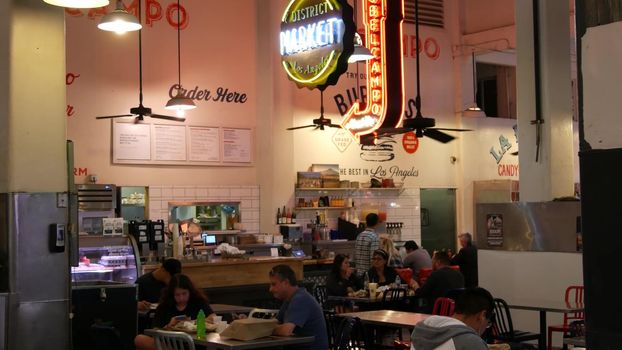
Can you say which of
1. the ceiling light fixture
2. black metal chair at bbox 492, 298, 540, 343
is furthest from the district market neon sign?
black metal chair at bbox 492, 298, 540, 343

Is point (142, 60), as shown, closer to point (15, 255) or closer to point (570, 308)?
point (15, 255)

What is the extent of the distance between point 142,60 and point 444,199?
733 centimetres

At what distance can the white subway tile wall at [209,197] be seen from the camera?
563 inches

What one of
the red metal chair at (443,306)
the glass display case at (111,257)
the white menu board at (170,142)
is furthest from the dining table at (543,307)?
the white menu board at (170,142)

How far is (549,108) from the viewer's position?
1080cm

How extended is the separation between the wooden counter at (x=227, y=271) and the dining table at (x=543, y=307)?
4.20 meters

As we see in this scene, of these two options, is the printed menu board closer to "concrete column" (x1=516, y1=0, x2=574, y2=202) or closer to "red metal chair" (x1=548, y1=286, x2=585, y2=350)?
"concrete column" (x1=516, y1=0, x2=574, y2=202)

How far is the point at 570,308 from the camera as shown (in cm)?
852

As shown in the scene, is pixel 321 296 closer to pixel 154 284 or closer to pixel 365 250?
pixel 365 250

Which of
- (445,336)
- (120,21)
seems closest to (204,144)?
(120,21)

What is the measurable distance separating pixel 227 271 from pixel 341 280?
74.2 inches

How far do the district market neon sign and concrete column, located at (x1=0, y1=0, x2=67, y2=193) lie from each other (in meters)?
2.55

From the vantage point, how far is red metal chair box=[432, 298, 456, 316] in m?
9.24

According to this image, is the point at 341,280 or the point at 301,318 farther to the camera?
the point at 341,280
